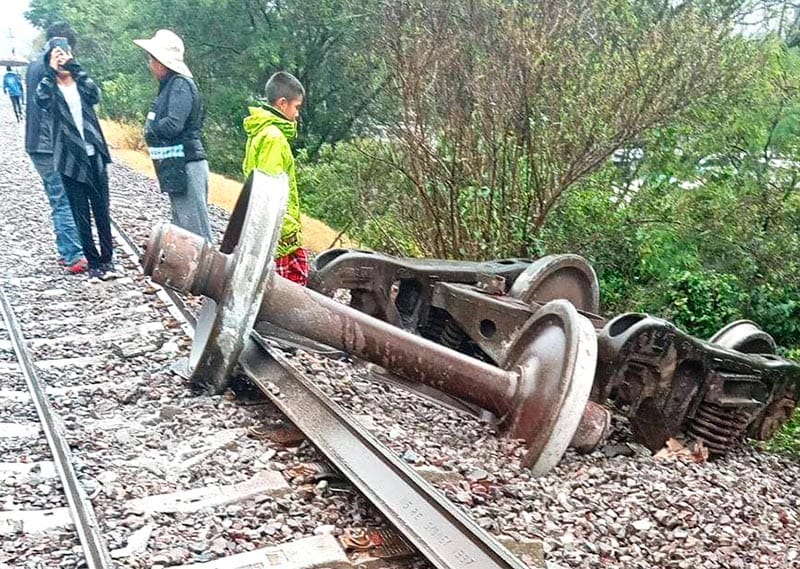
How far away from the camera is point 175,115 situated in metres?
7.12

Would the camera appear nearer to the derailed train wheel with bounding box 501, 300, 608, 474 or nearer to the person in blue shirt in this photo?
the derailed train wheel with bounding box 501, 300, 608, 474

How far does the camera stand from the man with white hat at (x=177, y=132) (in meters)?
7.10

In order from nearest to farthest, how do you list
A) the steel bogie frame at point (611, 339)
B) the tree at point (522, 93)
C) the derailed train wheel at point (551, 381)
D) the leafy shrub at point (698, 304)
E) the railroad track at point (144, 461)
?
the railroad track at point (144, 461)
the derailed train wheel at point (551, 381)
the steel bogie frame at point (611, 339)
the tree at point (522, 93)
the leafy shrub at point (698, 304)

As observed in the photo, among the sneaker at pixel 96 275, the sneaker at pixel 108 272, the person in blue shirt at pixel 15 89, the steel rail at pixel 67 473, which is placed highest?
the steel rail at pixel 67 473

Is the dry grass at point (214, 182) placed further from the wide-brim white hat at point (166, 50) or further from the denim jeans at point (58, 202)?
the wide-brim white hat at point (166, 50)

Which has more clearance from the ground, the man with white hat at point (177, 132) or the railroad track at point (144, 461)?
the man with white hat at point (177, 132)

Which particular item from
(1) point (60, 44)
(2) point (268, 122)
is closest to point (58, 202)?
(1) point (60, 44)

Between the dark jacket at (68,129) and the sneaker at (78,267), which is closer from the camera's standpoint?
the dark jacket at (68,129)

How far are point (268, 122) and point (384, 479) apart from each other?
3.27 metres

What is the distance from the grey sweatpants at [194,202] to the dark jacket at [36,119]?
4.65 ft

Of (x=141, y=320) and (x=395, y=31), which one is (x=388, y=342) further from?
(x=395, y=31)

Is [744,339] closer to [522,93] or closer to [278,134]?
[278,134]

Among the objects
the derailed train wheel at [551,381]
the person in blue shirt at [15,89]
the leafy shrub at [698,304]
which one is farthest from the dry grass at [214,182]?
the derailed train wheel at [551,381]

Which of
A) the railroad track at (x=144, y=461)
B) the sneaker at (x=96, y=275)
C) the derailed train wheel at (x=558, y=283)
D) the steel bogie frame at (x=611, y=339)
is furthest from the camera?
the sneaker at (x=96, y=275)
